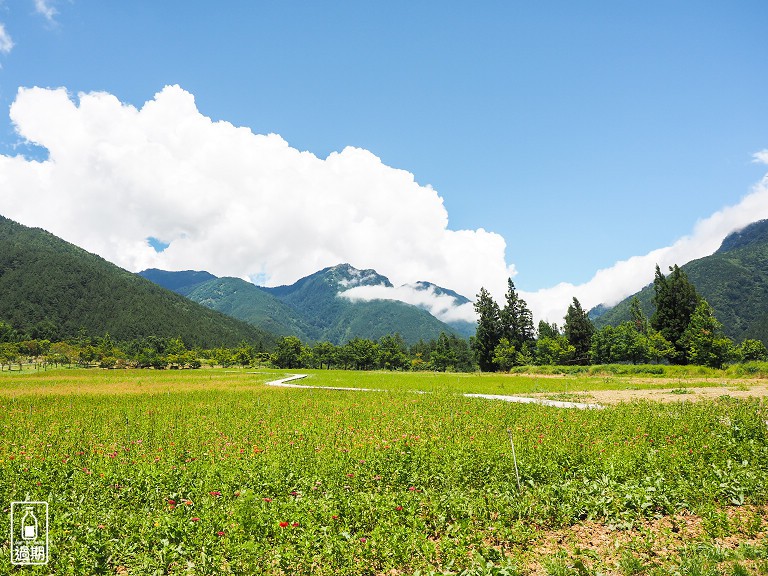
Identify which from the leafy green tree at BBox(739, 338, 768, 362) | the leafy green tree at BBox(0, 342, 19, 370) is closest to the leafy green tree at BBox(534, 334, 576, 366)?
the leafy green tree at BBox(739, 338, 768, 362)

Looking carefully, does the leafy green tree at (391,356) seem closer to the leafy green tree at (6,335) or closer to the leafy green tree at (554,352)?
the leafy green tree at (554,352)

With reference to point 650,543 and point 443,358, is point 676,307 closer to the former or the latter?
point 443,358

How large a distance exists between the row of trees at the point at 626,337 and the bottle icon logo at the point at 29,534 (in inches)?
3330

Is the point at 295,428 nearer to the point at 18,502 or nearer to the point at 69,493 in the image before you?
the point at 69,493

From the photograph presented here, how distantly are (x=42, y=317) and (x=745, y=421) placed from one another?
235273 mm

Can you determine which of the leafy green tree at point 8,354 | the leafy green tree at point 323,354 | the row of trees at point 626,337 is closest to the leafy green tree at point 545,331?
the row of trees at point 626,337

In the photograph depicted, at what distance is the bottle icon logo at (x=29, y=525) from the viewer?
7.61m

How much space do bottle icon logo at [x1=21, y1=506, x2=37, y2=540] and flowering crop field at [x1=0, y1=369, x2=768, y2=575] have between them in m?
0.28

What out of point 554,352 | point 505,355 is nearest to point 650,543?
point 505,355

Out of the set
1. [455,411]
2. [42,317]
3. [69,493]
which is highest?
[42,317]

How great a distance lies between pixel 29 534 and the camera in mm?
7625

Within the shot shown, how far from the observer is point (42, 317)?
18038 cm

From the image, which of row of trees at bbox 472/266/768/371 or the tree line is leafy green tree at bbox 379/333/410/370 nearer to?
the tree line

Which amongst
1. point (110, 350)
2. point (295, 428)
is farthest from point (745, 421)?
point (110, 350)
